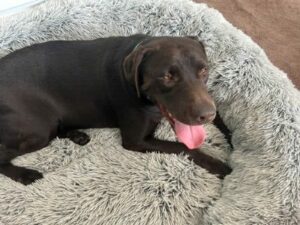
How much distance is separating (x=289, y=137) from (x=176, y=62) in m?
0.64

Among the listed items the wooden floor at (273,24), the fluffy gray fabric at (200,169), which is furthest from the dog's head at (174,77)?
the wooden floor at (273,24)

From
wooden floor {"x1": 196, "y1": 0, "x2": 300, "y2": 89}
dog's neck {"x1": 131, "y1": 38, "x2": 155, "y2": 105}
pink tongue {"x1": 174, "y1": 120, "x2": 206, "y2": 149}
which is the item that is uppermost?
dog's neck {"x1": 131, "y1": 38, "x2": 155, "y2": 105}

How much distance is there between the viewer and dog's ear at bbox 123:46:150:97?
1870 mm

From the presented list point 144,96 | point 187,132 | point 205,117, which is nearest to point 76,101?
point 144,96

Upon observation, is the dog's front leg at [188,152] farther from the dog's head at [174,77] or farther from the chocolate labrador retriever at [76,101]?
the dog's head at [174,77]

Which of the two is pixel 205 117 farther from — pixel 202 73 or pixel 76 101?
pixel 76 101

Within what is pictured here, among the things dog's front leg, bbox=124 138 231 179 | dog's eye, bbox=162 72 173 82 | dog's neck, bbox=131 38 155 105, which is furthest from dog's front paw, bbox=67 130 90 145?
dog's eye, bbox=162 72 173 82

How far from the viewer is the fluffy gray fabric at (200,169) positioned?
1952mm

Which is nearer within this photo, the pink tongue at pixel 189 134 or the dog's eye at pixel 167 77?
the dog's eye at pixel 167 77

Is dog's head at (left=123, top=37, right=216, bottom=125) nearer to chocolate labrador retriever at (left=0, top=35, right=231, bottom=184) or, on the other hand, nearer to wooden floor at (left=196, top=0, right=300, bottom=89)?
chocolate labrador retriever at (left=0, top=35, right=231, bottom=184)

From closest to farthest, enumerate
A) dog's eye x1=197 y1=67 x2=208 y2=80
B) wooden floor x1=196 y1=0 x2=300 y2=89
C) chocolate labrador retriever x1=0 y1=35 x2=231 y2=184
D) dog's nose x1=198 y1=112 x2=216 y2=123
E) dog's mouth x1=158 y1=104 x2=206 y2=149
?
1. dog's nose x1=198 y1=112 x2=216 y2=123
2. dog's eye x1=197 y1=67 x2=208 y2=80
3. dog's mouth x1=158 y1=104 x2=206 y2=149
4. chocolate labrador retriever x1=0 y1=35 x2=231 y2=184
5. wooden floor x1=196 y1=0 x2=300 y2=89

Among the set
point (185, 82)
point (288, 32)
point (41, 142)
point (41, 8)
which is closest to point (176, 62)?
point (185, 82)

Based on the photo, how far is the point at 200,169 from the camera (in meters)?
2.13

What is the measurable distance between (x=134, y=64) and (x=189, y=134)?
1.34 ft
